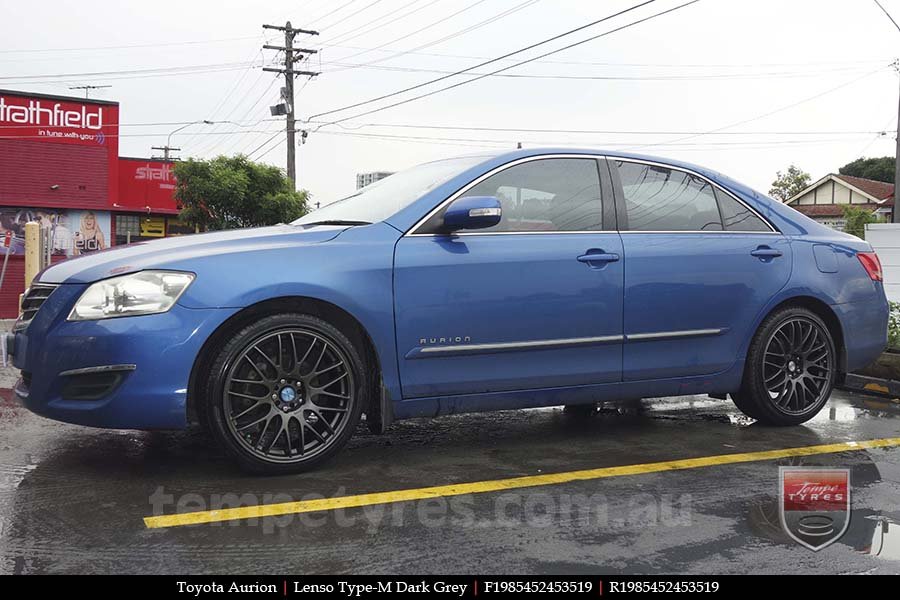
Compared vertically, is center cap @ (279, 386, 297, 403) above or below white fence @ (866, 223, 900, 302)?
below

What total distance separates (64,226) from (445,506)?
95.5ft

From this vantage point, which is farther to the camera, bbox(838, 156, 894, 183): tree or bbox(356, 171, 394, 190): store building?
bbox(838, 156, 894, 183): tree

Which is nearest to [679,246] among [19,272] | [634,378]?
[634,378]

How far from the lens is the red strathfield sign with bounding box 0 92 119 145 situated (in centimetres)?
2822

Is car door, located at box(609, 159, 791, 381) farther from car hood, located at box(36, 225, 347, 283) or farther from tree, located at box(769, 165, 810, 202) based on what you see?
tree, located at box(769, 165, 810, 202)

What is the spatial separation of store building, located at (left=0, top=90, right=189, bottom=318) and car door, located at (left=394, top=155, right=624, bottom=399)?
26335mm

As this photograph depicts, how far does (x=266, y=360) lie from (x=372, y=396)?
1.82 feet

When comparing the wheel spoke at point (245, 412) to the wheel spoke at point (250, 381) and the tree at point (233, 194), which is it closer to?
the wheel spoke at point (250, 381)

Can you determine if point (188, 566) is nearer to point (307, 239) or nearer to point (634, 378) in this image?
point (307, 239)

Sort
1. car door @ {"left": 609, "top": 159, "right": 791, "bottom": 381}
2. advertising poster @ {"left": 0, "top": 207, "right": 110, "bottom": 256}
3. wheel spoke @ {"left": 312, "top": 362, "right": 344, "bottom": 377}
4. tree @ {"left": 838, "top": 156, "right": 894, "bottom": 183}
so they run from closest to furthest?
wheel spoke @ {"left": 312, "top": 362, "right": 344, "bottom": 377}
car door @ {"left": 609, "top": 159, "right": 791, "bottom": 381}
advertising poster @ {"left": 0, "top": 207, "right": 110, "bottom": 256}
tree @ {"left": 838, "top": 156, "right": 894, "bottom": 183}

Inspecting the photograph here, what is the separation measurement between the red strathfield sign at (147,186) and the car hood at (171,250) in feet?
93.8

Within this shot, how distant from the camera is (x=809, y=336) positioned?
5191mm
